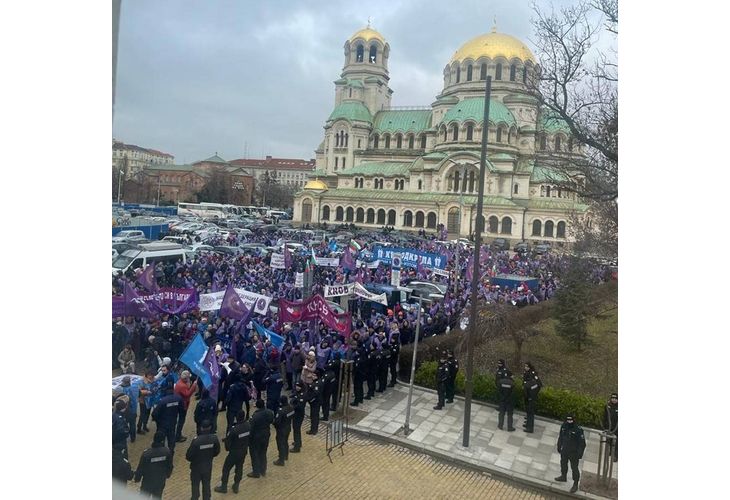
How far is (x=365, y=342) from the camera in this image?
10.1 m

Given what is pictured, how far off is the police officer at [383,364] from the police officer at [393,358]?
0.23 metres

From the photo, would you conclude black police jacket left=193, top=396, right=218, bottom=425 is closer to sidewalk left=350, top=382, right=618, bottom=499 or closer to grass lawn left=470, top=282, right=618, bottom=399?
sidewalk left=350, top=382, right=618, bottom=499

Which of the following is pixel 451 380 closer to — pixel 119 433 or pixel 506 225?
pixel 119 433

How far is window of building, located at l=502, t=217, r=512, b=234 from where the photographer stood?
4253 cm

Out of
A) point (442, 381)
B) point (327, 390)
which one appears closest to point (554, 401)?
point (442, 381)

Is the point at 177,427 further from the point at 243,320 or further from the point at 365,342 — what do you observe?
the point at 365,342

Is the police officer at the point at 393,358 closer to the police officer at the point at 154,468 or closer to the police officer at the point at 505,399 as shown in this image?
the police officer at the point at 505,399

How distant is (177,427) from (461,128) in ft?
146

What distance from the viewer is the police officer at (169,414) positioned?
6.89 metres

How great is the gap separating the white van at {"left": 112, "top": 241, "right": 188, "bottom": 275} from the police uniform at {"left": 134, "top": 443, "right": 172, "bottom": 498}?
40.4ft

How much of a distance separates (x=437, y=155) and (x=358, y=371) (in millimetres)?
40302

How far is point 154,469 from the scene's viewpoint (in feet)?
18.7

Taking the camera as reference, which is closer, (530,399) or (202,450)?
(202,450)

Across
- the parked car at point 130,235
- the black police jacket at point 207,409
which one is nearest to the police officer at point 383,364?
the black police jacket at point 207,409
